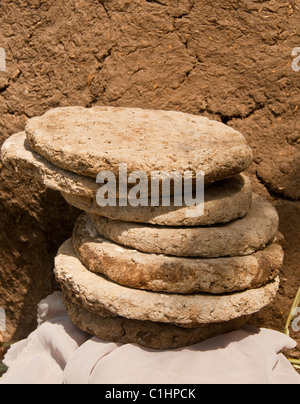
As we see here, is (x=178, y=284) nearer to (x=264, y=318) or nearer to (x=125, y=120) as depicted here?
(x=125, y=120)

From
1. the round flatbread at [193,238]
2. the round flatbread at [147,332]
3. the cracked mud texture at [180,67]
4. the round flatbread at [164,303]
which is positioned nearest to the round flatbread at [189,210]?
the round flatbread at [193,238]

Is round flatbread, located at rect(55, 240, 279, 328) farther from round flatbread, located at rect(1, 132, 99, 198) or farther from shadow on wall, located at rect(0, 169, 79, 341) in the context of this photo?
shadow on wall, located at rect(0, 169, 79, 341)

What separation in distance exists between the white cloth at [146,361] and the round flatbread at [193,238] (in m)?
0.37

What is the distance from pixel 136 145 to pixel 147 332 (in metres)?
0.68

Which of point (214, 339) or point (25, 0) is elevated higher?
point (25, 0)

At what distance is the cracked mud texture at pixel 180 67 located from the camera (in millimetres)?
2346

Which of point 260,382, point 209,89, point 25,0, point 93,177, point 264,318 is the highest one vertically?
point 25,0

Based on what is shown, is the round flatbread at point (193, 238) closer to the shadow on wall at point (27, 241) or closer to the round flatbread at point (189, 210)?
the round flatbread at point (189, 210)

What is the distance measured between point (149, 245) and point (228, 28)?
1.10m

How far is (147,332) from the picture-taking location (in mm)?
1949

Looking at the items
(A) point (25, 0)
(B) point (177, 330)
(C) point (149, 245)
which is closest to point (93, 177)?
(C) point (149, 245)

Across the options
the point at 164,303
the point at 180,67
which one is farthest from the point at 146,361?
the point at 180,67

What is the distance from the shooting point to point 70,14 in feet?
8.07

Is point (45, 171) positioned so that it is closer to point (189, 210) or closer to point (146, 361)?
point (189, 210)
